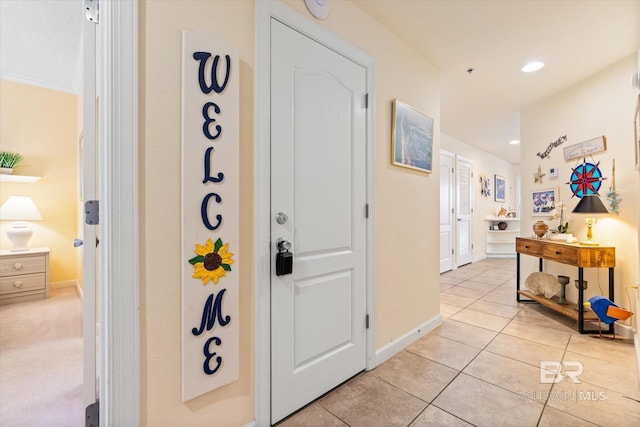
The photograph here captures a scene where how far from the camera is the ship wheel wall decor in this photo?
111 inches

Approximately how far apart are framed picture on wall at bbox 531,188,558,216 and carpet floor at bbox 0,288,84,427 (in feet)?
14.9

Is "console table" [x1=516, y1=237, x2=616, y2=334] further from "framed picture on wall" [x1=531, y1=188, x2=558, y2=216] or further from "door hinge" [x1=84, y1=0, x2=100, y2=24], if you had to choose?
"door hinge" [x1=84, y1=0, x2=100, y2=24]

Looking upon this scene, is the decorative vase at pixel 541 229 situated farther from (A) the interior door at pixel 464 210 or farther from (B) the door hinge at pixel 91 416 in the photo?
(B) the door hinge at pixel 91 416

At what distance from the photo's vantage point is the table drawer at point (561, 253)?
2.60m

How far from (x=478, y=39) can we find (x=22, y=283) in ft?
17.1

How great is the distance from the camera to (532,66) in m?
2.69

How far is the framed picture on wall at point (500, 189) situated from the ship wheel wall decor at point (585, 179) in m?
4.05

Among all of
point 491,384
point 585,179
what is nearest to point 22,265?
point 491,384

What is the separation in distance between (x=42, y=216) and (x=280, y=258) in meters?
3.83

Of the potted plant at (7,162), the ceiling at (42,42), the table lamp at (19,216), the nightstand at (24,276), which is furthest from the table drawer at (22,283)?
the ceiling at (42,42)

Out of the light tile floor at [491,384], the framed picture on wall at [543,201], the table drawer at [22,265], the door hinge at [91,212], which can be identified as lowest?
the light tile floor at [491,384]

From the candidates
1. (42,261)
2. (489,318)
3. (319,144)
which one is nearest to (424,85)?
(319,144)

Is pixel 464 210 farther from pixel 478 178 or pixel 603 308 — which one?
pixel 603 308

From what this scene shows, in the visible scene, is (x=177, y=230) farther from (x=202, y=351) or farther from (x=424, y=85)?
Answer: (x=424, y=85)
